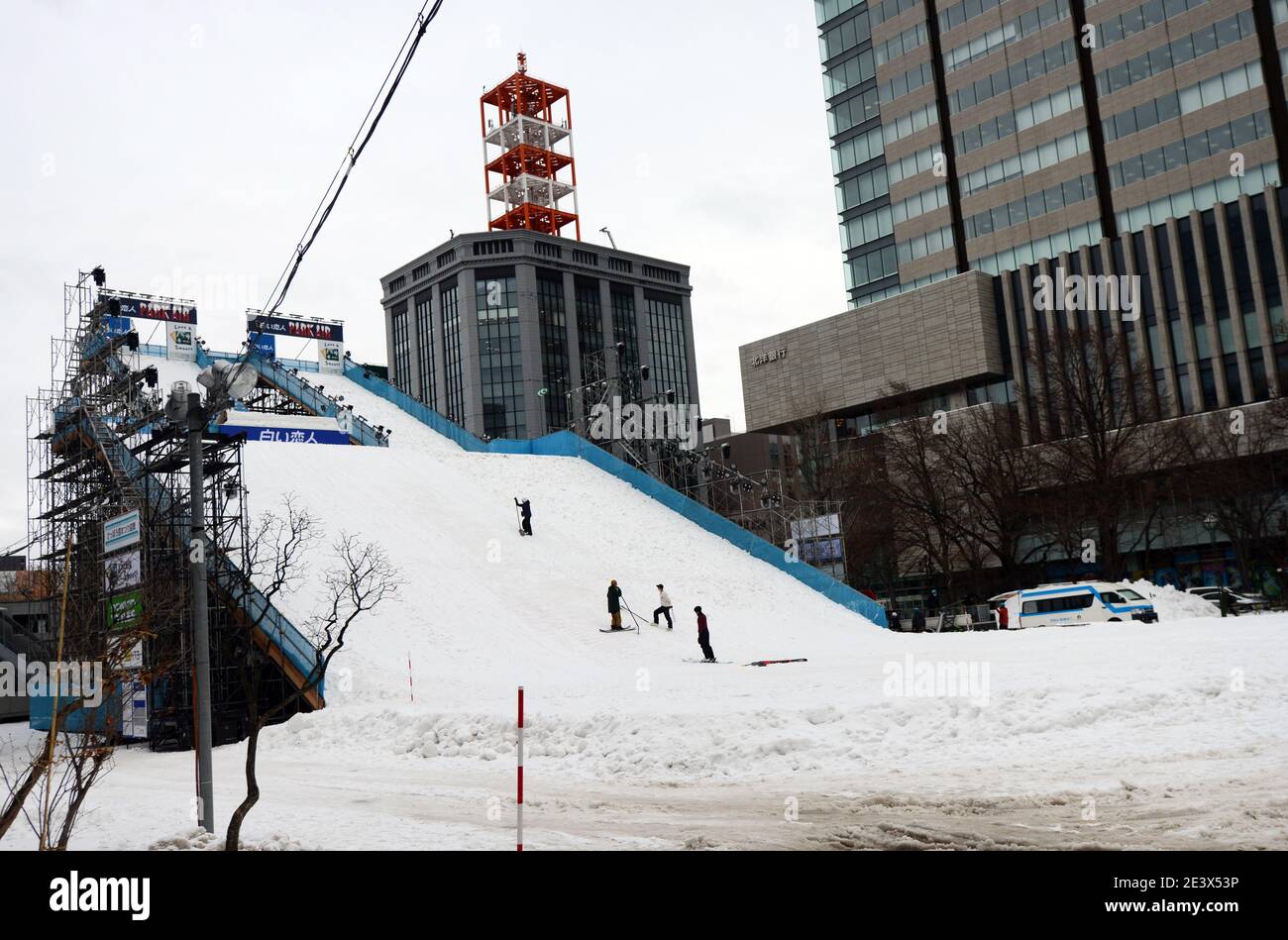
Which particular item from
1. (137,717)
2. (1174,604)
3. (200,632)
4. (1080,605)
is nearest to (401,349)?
(1080,605)

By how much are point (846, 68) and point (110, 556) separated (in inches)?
3065

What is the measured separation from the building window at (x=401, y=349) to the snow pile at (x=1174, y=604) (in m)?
109

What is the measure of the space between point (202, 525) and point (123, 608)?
859 cm

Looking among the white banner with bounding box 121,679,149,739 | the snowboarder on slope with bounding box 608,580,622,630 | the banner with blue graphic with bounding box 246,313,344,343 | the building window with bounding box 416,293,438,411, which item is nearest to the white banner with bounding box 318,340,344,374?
the banner with blue graphic with bounding box 246,313,344,343

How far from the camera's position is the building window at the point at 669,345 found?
13575cm

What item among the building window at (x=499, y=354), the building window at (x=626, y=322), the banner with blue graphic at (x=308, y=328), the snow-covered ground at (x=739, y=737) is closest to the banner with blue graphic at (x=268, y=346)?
the banner with blue graphic at (x=308, y=328)

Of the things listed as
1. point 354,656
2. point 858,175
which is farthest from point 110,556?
point 858,175

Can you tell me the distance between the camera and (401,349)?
134 meters

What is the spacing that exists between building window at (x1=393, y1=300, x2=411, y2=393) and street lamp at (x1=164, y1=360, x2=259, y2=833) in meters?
121

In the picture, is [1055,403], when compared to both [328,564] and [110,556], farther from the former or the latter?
[110,556]

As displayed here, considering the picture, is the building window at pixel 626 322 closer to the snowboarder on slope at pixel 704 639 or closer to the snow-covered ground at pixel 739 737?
the snow-covered ground at pixel 739 737

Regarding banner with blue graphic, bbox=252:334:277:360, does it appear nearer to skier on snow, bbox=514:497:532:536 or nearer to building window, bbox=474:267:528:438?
skier on snow, bbox=514:497:532:536

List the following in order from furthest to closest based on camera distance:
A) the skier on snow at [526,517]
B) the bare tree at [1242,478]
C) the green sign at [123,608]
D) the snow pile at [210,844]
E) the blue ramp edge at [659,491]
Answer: the bare tree at [1242,478] < the skier on snow at [526,517] < the blue ramp edge at [659,491] < the green sign at [123,608] < the snow pile at [210,844]

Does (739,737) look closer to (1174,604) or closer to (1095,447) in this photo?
(1174,604)
